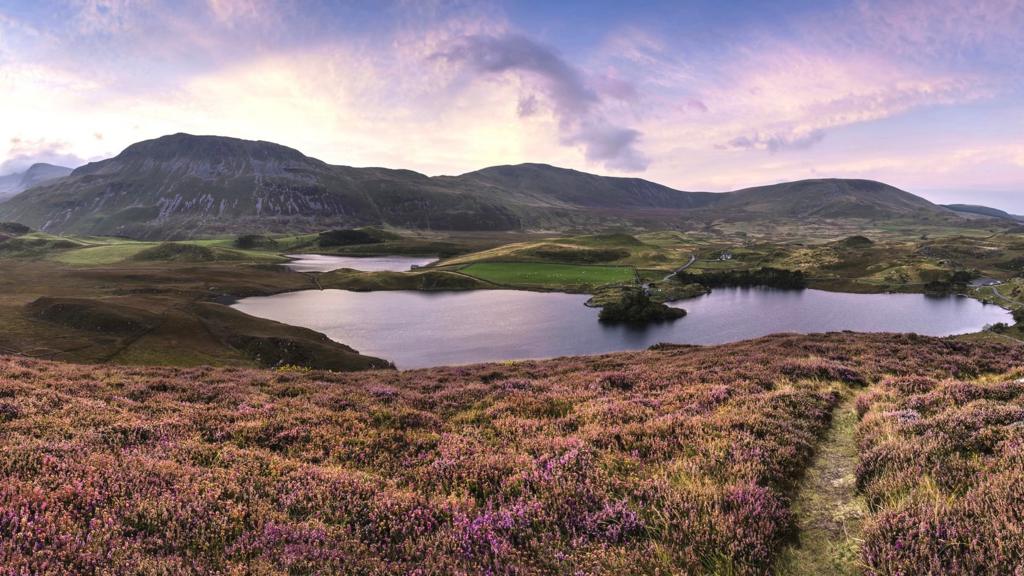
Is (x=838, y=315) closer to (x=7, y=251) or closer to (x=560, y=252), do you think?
(x=560, y=252)

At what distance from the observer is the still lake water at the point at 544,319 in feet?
242

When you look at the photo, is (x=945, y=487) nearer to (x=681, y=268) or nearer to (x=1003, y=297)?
(x=1003, y=297)

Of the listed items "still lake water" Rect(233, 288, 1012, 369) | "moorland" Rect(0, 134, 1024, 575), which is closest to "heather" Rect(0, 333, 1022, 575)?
"moorland" Rect(0, 134, 1024, 575)

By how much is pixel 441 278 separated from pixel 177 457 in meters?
128

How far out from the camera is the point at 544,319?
306 ft

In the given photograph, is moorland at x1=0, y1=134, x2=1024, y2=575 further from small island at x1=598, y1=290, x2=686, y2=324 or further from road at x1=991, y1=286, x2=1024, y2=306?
road at x1=991, y1=286, x2=1024, y2=306

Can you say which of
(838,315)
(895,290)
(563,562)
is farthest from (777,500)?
(895,290)

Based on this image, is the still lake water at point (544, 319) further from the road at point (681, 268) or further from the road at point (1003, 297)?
the road at point (681, 268)

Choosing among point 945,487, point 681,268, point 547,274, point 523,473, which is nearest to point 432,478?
point 523,473

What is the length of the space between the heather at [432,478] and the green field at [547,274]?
120445mm

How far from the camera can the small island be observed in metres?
90.7

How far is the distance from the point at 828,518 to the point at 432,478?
21.9 feet

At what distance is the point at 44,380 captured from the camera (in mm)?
16656

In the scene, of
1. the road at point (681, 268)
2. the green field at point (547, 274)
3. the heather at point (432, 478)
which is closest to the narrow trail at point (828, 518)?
the heather at point (432, 478)
